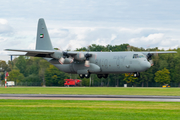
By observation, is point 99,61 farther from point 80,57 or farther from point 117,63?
point 117,63

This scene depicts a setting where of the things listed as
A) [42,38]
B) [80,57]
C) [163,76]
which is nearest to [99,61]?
[80,57]

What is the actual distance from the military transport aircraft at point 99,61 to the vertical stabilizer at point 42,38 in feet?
16.0

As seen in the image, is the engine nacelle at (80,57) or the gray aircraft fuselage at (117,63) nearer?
the gray aircraft fuselage at (117,63)

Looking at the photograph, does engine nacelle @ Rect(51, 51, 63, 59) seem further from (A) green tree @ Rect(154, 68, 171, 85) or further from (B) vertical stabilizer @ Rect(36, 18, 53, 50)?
(A) green tree @ Rect(154, 68, 171, 85)

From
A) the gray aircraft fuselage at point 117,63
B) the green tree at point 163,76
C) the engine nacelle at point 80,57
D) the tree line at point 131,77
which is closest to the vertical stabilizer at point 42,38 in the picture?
the gray aircraft fuselage at point 117,63

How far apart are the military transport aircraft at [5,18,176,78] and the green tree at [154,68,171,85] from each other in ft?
178

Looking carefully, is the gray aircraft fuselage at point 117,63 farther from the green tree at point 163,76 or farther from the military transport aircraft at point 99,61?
the green tree at point 163,76

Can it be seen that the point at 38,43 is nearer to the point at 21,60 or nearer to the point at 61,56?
the point at 61,56

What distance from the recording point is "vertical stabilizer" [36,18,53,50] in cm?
6600

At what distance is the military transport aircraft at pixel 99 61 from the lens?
180 ft

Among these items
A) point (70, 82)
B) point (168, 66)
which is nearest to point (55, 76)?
point (70, 82)

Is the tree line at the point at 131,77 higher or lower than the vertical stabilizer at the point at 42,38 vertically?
lower

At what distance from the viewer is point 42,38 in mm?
66438

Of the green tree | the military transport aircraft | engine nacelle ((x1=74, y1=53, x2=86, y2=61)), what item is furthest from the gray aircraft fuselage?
the green tree
